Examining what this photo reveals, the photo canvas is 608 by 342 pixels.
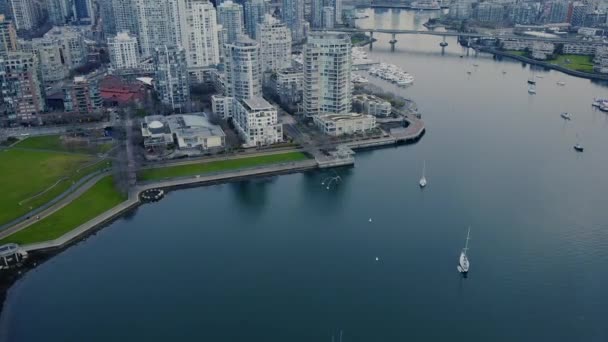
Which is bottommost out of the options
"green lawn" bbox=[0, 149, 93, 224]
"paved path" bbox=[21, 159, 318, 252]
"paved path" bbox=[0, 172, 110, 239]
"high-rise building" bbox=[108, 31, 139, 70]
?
"paved path" bbox=[21, 159, 318, 252]

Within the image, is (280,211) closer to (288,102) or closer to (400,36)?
(288,102)

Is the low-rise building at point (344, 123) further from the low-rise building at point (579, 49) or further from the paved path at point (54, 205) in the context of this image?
the low-rise building at point (579, 49)

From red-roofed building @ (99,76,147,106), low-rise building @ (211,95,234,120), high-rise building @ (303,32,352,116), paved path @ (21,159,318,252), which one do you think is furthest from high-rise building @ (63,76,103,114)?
high-rise building @ (303,32,352,116)

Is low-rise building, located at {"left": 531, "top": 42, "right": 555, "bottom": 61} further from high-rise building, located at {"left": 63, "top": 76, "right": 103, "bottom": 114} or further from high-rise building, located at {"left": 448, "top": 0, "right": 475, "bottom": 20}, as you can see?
high-rise building, located at {"left": 63, "top": 76, "right": 103, "bottom": 114}

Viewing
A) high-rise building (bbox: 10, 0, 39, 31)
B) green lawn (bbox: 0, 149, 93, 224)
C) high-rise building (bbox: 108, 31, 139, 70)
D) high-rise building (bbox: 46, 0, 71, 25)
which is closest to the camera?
green lawn (bbox: 0, 149, 93, 224)

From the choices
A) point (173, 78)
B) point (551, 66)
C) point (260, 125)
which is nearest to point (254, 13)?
point (173, 78)

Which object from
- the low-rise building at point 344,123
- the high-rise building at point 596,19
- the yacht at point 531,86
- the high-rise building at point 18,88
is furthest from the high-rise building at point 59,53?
the high-rise building at point 596,19

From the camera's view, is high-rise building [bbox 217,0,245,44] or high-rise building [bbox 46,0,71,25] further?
high-rise building [bbox 46,0,71,25]
